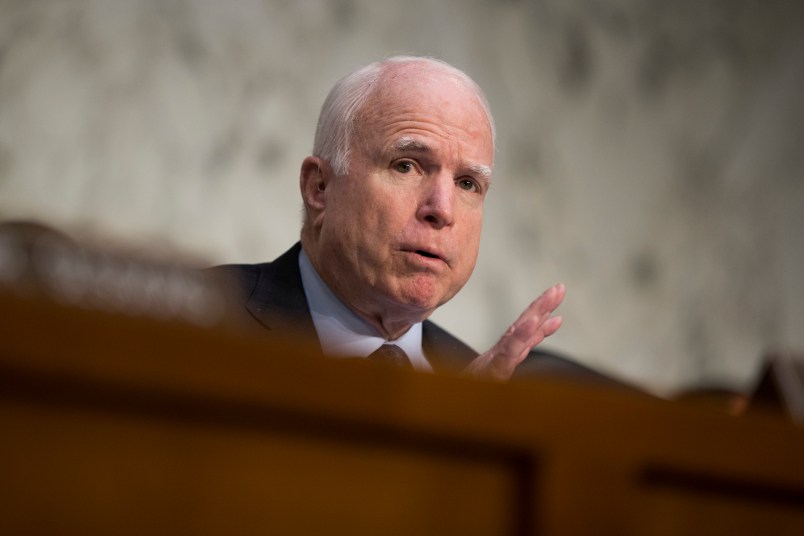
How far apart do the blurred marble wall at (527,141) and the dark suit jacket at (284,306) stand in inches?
20.2

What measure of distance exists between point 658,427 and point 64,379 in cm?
42

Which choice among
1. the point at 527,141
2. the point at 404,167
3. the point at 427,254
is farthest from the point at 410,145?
the point at 527,141

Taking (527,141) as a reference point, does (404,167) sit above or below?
below

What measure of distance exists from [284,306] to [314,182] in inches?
8.8

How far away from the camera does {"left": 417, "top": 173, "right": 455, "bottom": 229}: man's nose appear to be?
1.53 meters

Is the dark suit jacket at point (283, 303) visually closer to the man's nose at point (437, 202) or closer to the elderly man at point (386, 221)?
the elderly man at point (386, 221)

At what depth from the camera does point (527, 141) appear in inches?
122

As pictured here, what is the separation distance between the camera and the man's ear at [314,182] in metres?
1.62

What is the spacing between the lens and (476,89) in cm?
168

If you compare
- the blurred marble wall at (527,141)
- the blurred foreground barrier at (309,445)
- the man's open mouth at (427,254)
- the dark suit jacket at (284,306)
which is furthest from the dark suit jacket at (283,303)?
the blurred foreground barrier at (309,445)

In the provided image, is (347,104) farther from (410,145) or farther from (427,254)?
(427,254)

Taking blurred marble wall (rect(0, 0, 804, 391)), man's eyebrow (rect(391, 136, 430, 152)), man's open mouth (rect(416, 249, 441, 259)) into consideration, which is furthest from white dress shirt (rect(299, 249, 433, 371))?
blurred marble wall (rect(0, 0, 804, 391))

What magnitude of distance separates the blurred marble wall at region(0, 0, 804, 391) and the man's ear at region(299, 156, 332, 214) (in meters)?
0.46

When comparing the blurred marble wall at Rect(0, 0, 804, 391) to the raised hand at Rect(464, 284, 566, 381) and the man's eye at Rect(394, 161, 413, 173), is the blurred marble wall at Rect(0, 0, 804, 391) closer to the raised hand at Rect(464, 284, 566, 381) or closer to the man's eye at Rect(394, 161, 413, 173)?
the man's eye at Rect(394, 161, 413, 173)
